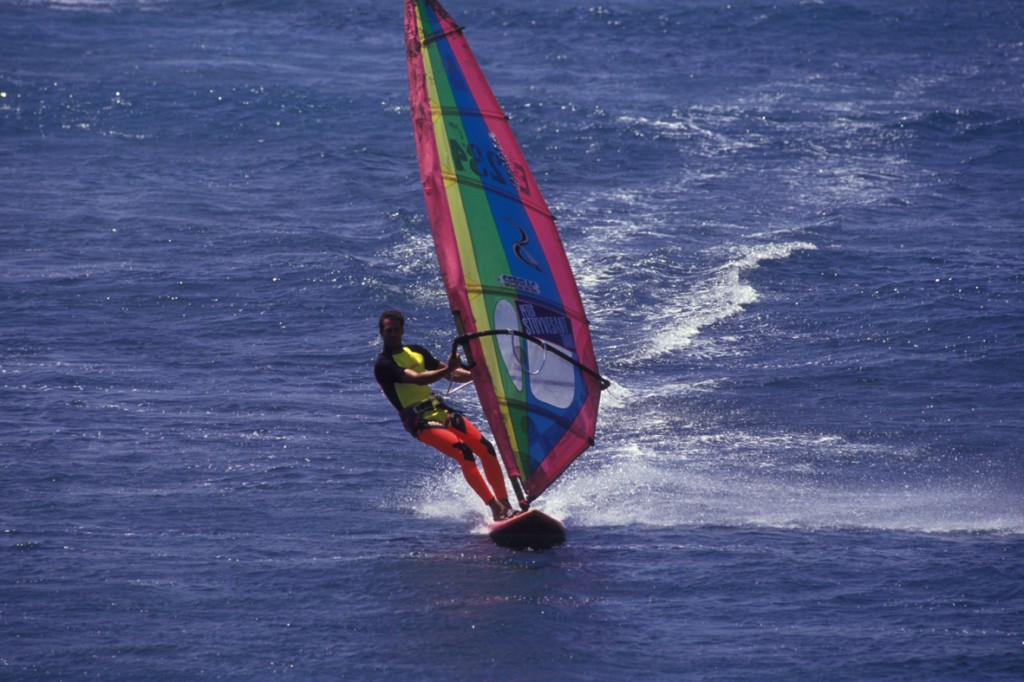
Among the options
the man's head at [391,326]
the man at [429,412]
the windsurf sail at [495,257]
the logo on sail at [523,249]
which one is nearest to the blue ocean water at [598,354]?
the man at [429,412]

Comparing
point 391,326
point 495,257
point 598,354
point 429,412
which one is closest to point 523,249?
point 495,257

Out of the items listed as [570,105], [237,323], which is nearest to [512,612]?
[237,323]

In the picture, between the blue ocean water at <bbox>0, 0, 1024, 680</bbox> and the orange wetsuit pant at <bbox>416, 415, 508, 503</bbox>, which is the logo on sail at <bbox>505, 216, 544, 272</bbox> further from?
the blue ocean water at <bbox>0, 0, 1024, 680</bbox>

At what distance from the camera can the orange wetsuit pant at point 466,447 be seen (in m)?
11.4

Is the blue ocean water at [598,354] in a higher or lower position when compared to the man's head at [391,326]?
lower

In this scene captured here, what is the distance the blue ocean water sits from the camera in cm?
1010

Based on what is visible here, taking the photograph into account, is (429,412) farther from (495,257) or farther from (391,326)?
(495,257)

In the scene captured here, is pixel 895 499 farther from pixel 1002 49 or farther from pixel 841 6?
pixel 841 6

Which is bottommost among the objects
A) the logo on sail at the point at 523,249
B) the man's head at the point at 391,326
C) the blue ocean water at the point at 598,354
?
the blue ocean water at the point at 598,354

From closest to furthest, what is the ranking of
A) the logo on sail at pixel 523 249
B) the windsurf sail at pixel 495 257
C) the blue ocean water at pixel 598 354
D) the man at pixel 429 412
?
the blue ocean water at pixel 598 354
the man at pixel 429 412
the windsurf sail at pixel 495 257
the logo on sail at pixel 523 249

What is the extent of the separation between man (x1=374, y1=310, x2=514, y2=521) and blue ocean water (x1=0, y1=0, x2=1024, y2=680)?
58 cm

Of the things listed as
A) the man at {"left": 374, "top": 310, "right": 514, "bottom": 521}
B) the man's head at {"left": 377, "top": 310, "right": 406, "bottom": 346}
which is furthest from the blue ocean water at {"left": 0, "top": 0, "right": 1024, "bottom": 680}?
the man's head at {"left": 377, "top": 310, "right": 406, "bottom": 346}

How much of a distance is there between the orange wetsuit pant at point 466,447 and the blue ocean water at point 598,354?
450 mm

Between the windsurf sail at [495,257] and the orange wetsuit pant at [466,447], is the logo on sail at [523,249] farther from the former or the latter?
the orange wetsuit pant at [466,447]
